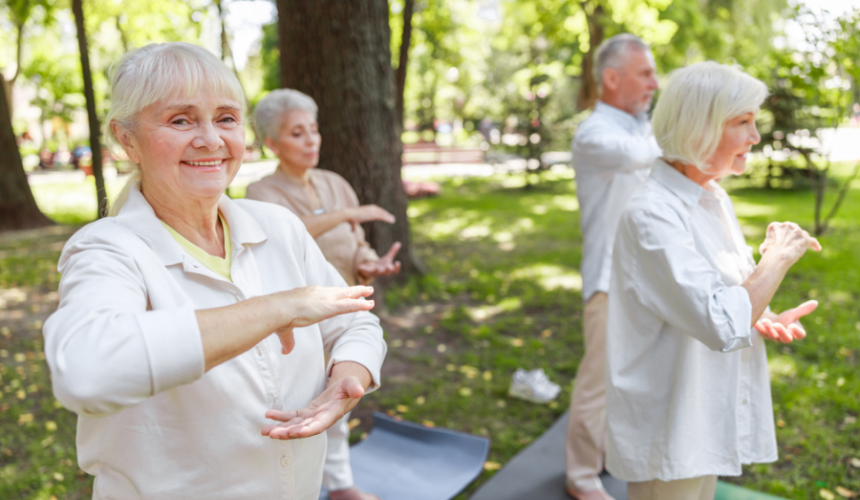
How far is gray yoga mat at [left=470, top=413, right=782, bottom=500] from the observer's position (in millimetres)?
3168

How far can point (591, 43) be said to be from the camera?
1488 centimetres

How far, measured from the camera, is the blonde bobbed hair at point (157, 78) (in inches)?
55.2

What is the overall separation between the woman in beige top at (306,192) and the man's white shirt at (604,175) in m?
1.06

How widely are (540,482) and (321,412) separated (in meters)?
2.39

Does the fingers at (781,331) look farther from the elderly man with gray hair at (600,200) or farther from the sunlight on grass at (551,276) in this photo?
the sunlight on grass at (551,276)

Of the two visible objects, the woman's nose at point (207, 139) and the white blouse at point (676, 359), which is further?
the white blouse at point (676, 359)

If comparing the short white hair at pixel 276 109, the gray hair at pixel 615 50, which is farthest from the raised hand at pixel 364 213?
the gray hair at pixel 615 50

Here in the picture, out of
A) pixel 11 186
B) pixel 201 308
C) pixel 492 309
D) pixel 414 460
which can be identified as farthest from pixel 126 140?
pixel 11 186

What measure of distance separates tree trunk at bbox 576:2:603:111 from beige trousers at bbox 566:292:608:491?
11367 millimetres

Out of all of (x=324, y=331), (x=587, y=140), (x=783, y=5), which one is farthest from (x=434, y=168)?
(x=324, y=331)

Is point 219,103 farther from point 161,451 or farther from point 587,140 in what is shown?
point 587,140

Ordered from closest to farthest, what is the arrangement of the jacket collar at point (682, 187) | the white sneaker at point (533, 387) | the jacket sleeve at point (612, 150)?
the jacket collar at point (682, 187) < the jacket sleeve at point (612, 150) < the white sneaker at point (533, 387)

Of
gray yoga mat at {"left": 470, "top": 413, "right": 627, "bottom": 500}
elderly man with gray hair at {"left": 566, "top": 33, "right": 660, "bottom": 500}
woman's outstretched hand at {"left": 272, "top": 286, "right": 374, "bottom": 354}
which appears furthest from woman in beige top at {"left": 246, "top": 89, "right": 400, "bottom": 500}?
woman's outstretched hand at {"left": 272, "top": 286, "right": 374, "bottom": 354}

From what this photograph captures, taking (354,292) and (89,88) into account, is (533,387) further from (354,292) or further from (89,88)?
(89,88)
